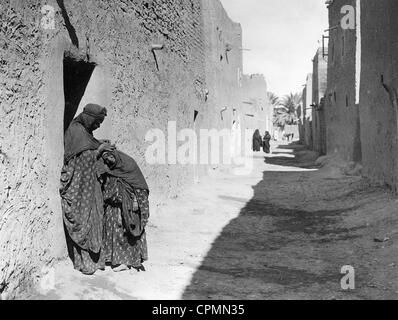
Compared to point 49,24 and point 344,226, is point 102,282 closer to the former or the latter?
point 49,24

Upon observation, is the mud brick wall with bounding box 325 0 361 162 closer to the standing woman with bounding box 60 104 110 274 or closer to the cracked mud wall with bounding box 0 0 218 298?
the cracked mud wall with bounding box 0 0 218 298

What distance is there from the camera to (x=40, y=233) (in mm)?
3730

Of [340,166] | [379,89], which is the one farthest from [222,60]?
[379,89]

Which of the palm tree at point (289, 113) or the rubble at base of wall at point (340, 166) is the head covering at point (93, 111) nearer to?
the rubble at base of wall at point (340, 166)

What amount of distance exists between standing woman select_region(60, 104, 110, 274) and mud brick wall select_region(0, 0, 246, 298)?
5.3 inches

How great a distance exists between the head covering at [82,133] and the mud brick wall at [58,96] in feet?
0.40

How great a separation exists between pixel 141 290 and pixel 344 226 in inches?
160

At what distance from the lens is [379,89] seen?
9.27 m

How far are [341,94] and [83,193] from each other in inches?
486

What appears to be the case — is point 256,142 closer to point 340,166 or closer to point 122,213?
point 340,166

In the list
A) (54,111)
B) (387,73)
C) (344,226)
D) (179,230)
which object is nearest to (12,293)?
(54,111)

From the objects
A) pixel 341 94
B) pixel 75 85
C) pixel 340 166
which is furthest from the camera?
pixel 341 94

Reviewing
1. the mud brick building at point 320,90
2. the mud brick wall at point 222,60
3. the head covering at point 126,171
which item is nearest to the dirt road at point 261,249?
the head covering at point 126,171

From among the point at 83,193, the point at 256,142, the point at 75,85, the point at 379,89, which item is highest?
the point at 379,89
